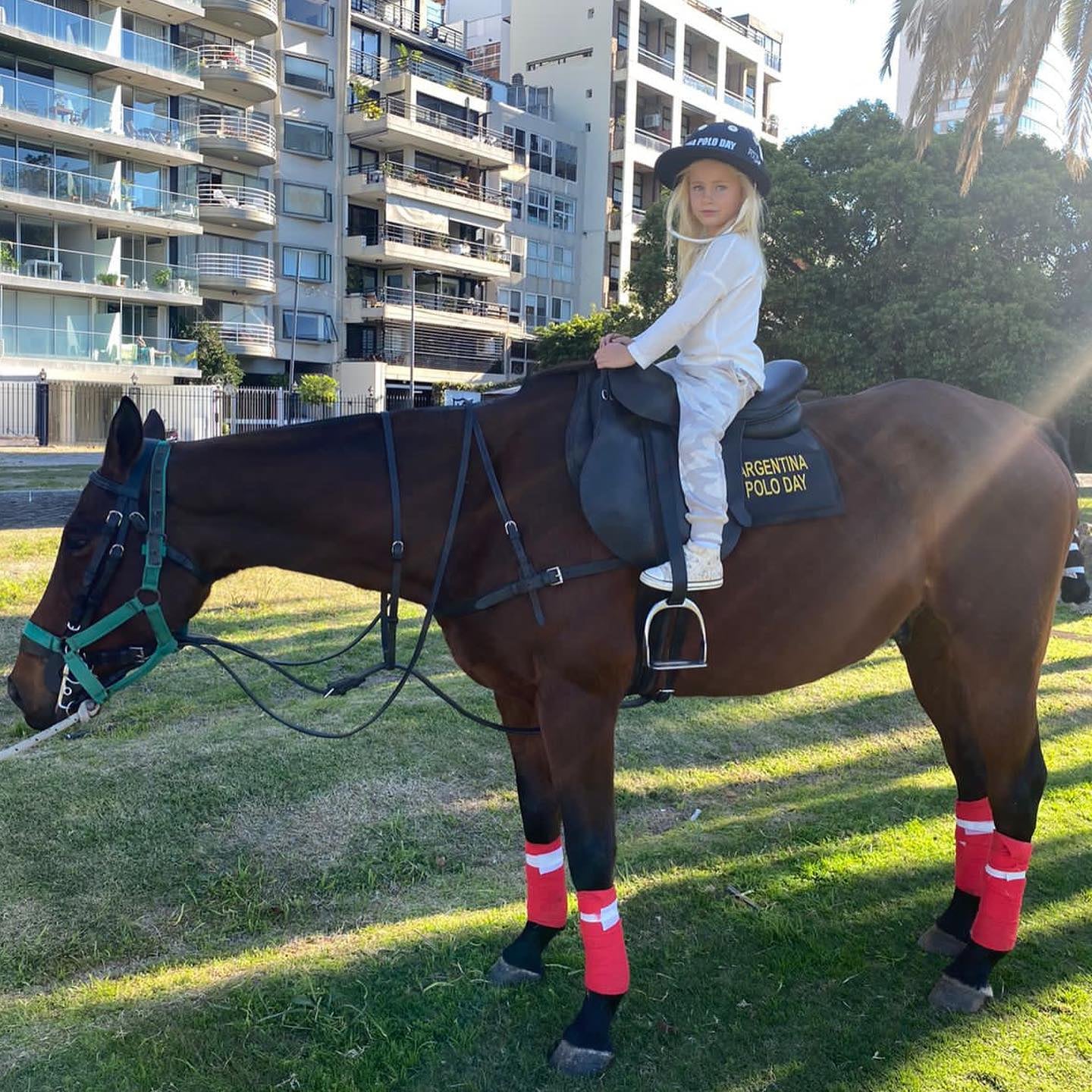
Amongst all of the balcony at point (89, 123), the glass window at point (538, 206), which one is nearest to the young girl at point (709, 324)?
the balcony at point (89, 123)

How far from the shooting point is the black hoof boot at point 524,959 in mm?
3531

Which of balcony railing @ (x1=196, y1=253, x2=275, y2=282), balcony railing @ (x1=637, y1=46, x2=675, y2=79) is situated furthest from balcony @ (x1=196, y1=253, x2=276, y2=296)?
balcony railing @ (x1=637, y1=46, x2=675, y2=79)

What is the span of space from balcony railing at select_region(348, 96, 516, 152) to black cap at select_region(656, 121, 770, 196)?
140 ft

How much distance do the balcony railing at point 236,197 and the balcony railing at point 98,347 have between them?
237 inches

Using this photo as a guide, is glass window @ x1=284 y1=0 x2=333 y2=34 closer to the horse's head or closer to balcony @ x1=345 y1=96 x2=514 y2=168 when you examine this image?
balcony @ x1=345 y1=96 x2=514 y2=168

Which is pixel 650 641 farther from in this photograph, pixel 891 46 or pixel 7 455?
pixel 7 455

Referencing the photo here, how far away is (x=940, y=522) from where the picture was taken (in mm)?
3533

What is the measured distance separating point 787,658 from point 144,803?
3.35 m

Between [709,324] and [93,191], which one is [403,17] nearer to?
[93,191]

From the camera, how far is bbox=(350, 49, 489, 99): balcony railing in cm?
4284

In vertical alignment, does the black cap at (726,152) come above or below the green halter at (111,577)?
above

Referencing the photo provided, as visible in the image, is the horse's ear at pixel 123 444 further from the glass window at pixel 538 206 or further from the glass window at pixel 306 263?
the glass window at pixel 538 206

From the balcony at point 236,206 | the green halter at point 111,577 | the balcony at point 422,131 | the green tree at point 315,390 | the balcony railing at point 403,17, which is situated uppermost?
the balcony railing at point 403,17

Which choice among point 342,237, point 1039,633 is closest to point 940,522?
point 1039,633
